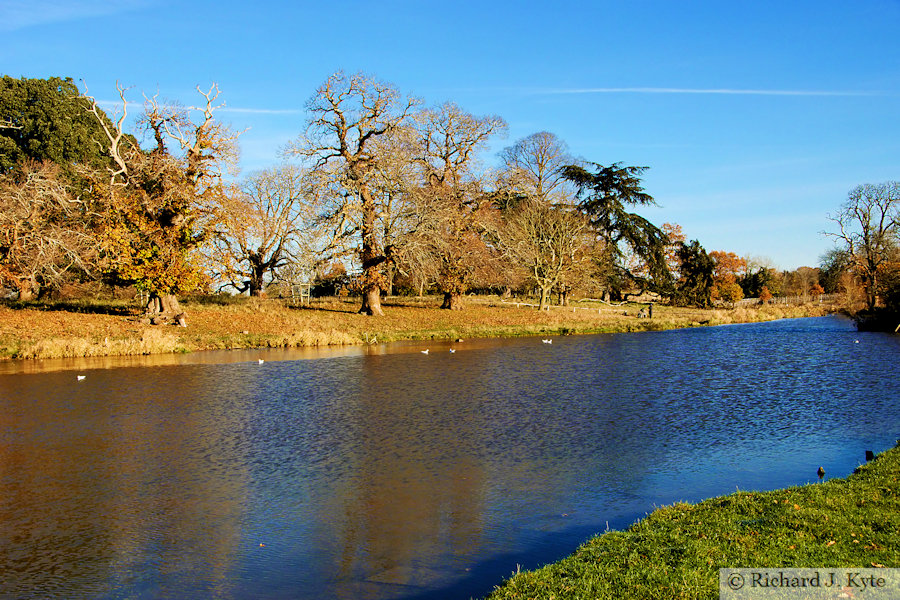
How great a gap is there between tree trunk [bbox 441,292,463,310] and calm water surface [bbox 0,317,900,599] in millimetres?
22247

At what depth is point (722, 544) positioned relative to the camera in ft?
23.5

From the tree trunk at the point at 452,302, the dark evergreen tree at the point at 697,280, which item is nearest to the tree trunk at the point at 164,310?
the tree trunk at the point at 452,302

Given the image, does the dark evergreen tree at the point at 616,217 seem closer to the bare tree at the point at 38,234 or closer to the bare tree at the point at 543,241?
the bare tree at the point at 543,241

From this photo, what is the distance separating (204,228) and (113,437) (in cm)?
2239

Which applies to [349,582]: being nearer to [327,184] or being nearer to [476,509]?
[476,509]

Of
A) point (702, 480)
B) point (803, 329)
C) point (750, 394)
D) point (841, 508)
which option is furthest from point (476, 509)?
point (803, 329)

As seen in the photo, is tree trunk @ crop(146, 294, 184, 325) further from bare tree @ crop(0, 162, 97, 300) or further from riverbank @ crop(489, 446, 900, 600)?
riverbank @ crop(489, 446, 900, 600)

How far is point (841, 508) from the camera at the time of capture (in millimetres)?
8156

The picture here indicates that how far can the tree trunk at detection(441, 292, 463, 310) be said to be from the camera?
47938 millimetres

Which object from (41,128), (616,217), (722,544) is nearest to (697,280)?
(616,217)

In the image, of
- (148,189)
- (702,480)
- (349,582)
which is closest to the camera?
(349,582)

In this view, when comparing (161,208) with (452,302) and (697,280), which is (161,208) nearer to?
(452,302)

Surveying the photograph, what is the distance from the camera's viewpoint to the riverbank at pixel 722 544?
6.39 metres

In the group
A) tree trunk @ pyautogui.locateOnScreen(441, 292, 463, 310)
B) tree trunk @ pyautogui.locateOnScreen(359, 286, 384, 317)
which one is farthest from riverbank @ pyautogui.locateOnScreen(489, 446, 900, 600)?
tree trunk @ pyautogui.locateOnScreen(441, 292, 463, 310)
